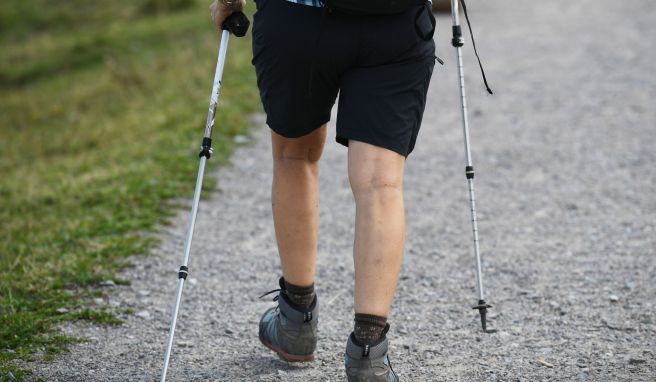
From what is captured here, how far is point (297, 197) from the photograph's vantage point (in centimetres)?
390

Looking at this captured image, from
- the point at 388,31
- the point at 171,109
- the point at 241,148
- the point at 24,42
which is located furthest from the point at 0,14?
the point at 388,31

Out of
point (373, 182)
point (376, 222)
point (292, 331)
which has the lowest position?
point (292, 331)

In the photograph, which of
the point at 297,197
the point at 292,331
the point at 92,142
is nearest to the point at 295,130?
the point at 297,197

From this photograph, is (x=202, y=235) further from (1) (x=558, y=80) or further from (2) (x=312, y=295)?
(1) (x=558, y=80)

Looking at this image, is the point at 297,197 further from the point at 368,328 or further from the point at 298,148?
the point at 368,328

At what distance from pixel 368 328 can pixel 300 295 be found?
1.91 ft

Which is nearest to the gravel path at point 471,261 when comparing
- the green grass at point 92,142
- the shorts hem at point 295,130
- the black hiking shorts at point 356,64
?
the green grass at point 92,142

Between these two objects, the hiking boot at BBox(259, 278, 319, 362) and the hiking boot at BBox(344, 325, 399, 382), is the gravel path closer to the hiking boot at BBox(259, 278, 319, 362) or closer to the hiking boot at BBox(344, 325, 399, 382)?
the hiking boot at BBox(259, 278, 319, 362)

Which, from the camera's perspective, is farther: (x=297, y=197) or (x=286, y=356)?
(x=286, y=356)

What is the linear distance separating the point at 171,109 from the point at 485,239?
16.6 feet

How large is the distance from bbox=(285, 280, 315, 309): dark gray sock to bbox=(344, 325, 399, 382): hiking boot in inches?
20.0

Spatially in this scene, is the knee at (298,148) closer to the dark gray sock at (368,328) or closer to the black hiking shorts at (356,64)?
the black hiking shorts at (356,64)

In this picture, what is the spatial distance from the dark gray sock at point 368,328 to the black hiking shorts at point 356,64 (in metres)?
0.64

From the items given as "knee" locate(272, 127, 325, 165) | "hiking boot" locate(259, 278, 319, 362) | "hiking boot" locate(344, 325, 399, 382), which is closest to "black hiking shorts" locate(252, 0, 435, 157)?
"knee" locate(272, 127, 325, 165)
